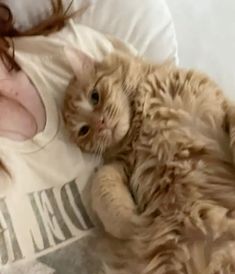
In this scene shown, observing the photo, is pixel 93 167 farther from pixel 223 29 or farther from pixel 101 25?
pixel 223 29

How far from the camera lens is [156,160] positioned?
1.45 metres

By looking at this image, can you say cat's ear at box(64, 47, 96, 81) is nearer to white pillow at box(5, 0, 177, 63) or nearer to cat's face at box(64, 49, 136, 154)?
cat's face at box(64, 49, 136, 154)

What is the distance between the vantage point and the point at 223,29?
1.83 m

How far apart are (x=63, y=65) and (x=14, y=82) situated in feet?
0.36

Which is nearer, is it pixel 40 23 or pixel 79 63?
pixel 79 63

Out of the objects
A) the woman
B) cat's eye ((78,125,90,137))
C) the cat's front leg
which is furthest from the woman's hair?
the cat's front leg

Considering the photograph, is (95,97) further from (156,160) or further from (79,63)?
(156,160)

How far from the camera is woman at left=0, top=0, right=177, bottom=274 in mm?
1356

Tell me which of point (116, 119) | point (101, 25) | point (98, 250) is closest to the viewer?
point (98, 250)

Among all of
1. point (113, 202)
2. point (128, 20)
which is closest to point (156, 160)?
point (113, 202)

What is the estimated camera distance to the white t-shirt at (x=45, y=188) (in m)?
1.35

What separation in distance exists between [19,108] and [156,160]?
31 centimetres

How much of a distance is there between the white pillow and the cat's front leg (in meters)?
0.36

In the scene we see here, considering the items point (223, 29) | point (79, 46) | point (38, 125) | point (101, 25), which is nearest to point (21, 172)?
point (38, 125)
